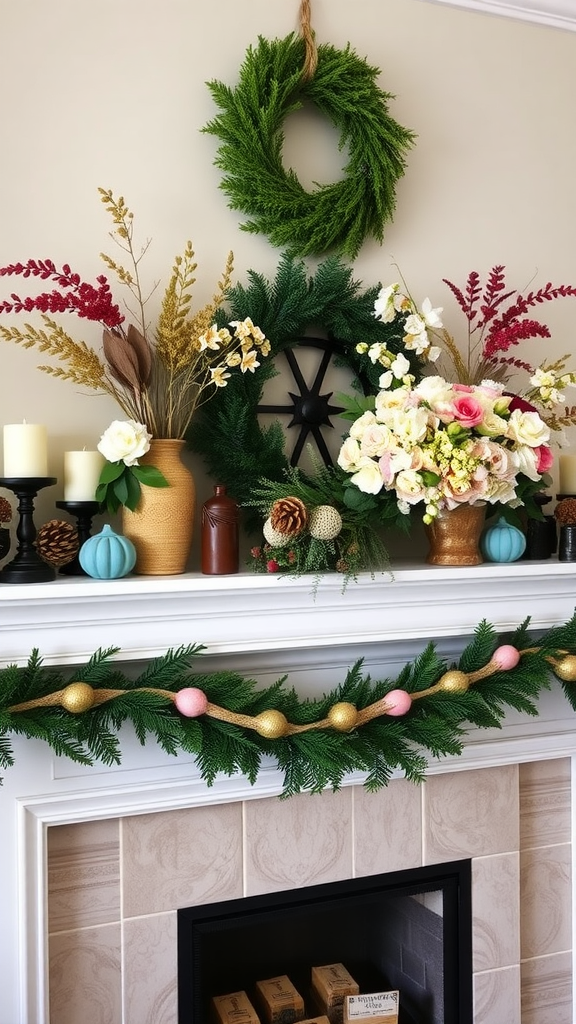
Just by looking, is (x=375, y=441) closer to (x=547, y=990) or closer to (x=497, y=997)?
(x=497, y=997)

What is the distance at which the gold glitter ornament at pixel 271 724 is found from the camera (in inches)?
53.3

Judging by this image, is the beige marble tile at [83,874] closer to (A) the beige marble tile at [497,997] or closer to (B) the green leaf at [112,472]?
(B) the green leaf at [112,472]

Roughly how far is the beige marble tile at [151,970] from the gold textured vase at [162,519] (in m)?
0.61

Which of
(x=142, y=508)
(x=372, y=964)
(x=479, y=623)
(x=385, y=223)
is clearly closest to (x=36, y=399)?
(x=142, y=508)

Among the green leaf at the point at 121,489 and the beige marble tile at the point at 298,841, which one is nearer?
the green leaf at the point at 121,489

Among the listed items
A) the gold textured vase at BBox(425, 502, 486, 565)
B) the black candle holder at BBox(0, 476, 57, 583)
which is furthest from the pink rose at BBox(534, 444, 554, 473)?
the black candle holder at BBox(0, 476, 57, 583)

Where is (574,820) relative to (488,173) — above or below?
below

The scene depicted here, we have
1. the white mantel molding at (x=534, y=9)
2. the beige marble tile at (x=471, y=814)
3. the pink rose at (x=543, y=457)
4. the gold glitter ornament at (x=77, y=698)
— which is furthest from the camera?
the white mantel molding at (x=534, y=9)

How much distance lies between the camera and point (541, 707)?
1.80m

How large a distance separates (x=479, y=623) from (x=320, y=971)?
820mm

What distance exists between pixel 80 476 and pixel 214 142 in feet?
2.25

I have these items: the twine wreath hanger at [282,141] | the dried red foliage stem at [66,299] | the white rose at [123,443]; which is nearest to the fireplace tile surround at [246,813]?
the white rose at [123,443]

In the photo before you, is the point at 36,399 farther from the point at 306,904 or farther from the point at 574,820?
the point at 574,820

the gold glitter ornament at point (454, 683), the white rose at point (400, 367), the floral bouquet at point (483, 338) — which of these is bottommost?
the gold glitter ornament at point (454, 683)
